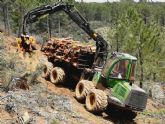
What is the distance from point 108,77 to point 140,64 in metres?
19.1

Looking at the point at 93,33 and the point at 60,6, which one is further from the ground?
the point at 60,6

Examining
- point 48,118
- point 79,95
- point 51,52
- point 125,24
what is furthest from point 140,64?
point 48,118

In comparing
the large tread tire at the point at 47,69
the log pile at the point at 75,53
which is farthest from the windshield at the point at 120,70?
the large tread tire at the point at 47,69

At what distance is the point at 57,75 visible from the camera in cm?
1909

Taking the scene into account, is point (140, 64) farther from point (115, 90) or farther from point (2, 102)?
point (2, 102)

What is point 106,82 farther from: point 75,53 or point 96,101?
point 75,53

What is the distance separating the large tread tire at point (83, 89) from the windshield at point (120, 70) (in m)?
1.10

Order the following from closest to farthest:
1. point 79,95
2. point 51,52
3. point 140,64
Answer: point 79,95, point 51,52, point 140,64

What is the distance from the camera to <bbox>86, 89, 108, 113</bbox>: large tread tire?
15547mm

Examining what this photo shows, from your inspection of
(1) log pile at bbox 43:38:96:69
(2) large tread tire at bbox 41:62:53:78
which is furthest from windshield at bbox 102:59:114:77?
(2) large tread tire at bbox 41:62:53:78

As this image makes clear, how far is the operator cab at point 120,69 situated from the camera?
645 inches

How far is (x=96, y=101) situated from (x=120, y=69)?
6.37ft

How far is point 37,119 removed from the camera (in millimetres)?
12156

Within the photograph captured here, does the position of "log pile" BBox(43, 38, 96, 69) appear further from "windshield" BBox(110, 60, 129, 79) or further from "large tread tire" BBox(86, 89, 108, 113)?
"large tread tire" BBox(86, 89, 108, 113)
